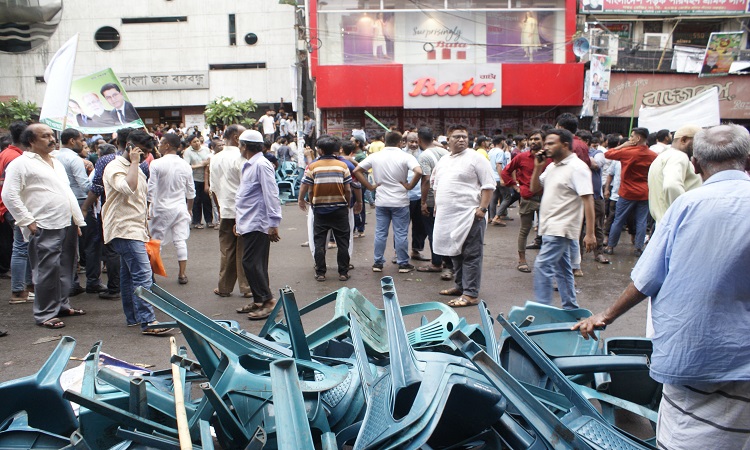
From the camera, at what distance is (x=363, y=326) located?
3.86 meters

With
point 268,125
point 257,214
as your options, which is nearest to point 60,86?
point 257,214

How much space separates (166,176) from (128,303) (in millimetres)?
1901

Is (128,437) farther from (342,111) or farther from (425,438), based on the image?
(342,111)

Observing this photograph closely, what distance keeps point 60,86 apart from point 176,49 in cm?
2744

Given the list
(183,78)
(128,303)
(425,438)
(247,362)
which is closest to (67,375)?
(247,362)

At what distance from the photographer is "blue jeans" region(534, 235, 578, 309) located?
5496 millimetres

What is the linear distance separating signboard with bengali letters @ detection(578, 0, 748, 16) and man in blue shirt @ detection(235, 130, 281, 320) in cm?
2055

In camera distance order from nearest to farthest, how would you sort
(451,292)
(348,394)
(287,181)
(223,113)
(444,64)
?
(348,394)
(451,292)
(287,181)
(223,113)
(444,64)

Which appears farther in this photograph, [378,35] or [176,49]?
[176,49]

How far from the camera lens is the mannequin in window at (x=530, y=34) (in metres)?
24.5

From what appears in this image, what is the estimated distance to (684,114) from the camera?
43.8 feet

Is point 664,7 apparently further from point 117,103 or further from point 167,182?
point 167,182

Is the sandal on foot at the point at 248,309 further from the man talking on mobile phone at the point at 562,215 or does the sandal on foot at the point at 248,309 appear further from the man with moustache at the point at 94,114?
the man with moustache at the point at 94,114

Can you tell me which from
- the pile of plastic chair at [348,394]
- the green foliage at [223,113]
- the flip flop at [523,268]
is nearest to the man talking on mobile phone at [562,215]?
the pile of plastic chair at [348,394]
